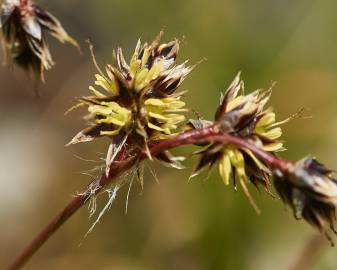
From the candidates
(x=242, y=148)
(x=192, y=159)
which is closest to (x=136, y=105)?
(x=242, y=148)

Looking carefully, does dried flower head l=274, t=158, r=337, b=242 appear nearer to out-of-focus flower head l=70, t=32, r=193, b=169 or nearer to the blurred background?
out-of-focus flower head l=70, t=32, r=193, b=169

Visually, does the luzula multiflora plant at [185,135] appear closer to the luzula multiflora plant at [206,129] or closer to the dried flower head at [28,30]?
the luzula multiflora plant at [206,129]

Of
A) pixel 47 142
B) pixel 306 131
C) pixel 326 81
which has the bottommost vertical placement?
pixel 47 142

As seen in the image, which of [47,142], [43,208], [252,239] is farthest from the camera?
[47,142]

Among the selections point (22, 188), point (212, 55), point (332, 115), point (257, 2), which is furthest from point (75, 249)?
point (257, 2)

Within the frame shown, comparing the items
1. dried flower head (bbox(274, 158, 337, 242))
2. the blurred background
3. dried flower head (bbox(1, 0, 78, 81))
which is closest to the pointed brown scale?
dried flower head (bbox(274, 158, 337, 242))

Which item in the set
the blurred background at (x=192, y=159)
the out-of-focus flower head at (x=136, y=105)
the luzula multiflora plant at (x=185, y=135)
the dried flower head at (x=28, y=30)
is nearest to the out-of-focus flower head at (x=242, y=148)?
the luzula multiflora plant at (x=185, y=135)

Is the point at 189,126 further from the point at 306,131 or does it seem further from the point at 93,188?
the point at 306,131

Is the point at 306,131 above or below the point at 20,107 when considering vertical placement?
above
